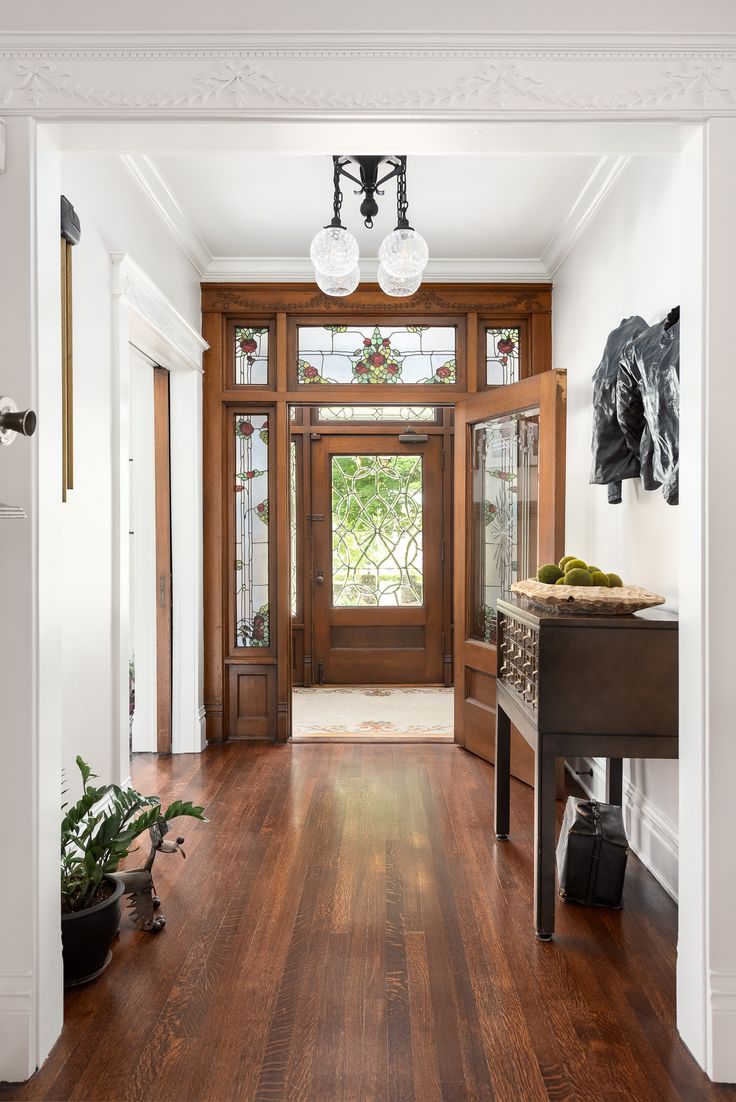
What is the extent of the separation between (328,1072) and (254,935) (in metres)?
0.69

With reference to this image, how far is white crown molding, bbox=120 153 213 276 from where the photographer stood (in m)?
3.33

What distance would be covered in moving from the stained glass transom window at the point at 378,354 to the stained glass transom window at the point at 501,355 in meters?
0.21

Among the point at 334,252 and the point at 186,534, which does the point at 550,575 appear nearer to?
the point at 334,252

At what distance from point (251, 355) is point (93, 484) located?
6.87 ft

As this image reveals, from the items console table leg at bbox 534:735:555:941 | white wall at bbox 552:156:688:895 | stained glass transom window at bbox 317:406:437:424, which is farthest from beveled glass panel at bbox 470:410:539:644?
stained glass transom window at bbox 317:406:437:424

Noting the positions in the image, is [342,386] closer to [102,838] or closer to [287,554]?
[287,554]

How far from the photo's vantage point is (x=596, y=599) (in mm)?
2420

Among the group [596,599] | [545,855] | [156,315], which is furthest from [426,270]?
[545,855]

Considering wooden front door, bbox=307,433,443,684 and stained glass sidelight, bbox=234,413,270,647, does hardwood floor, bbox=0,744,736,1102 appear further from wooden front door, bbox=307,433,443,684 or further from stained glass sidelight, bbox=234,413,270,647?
wooden front door, bbox=307,433,443,684

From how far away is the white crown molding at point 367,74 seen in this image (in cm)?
186

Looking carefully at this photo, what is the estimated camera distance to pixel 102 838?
2.27m

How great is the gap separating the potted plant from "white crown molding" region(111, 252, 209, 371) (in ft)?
6.51

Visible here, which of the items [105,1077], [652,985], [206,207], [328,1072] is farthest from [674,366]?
[206,207]

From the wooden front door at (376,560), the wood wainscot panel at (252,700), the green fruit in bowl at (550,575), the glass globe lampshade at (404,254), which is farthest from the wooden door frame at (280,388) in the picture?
the green fruit in bowl at (550,575)
